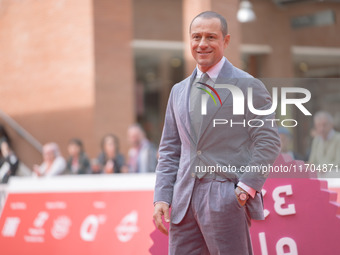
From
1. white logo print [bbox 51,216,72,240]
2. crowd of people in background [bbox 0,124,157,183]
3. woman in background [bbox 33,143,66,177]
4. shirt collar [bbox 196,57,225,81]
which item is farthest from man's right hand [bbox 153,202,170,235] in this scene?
woman in background [bbox 33,143,66,177]

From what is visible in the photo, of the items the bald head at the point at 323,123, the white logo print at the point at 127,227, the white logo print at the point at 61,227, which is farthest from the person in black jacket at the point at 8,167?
the bald head at the point at 323,123

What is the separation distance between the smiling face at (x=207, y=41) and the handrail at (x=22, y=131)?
41.2 feet

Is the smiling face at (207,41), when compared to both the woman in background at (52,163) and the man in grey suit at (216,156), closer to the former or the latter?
the man in grey suit at (216,156)

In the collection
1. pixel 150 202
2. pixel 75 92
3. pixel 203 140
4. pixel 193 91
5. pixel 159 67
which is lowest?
pixel 150 202

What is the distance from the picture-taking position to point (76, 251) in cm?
570

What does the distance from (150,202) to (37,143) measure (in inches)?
423

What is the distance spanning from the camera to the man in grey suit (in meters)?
3.27

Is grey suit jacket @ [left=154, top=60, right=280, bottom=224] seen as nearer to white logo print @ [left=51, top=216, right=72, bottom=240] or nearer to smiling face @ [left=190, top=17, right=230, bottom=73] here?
smiling face @ [left=190, top=17, right=230, bottom=73]

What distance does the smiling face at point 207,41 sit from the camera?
10.9ft

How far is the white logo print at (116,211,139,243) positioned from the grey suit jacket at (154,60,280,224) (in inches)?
79.2

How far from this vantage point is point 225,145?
334 cm

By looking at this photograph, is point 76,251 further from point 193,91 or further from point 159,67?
point 159,67

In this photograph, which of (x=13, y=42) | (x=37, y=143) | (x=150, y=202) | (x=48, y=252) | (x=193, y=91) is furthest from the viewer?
(x=13, y=42)

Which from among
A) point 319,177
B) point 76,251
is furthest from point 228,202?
point 76,251
